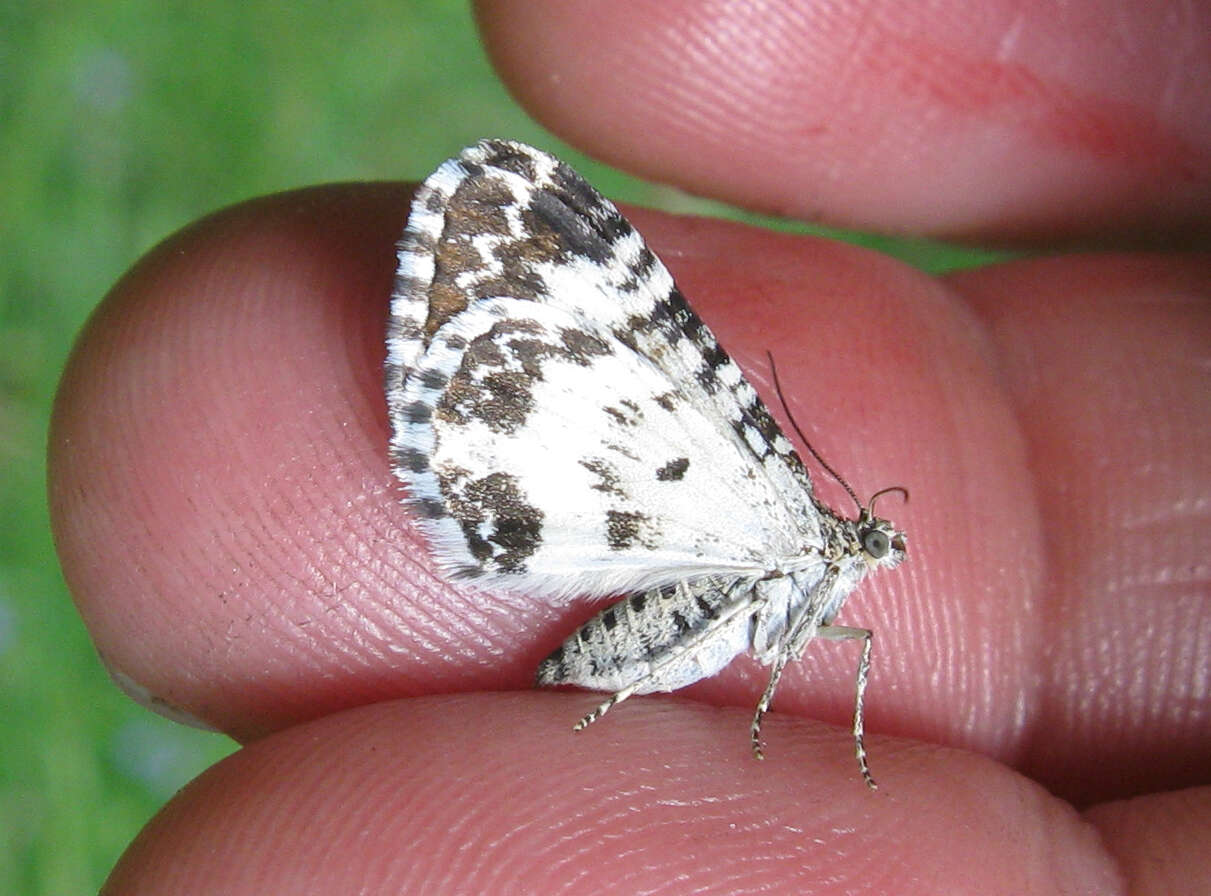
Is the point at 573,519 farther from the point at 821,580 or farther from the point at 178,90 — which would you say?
the point at 178,90

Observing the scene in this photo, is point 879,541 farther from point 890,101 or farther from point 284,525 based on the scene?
point 890,101

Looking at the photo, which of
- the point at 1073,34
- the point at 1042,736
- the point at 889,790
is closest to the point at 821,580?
the point at 889,790

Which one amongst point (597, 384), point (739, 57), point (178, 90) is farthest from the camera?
point (178, 90)

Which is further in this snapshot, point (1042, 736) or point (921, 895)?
point (1042, 736)

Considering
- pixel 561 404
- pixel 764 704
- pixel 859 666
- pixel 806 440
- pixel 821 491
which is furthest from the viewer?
pixel 821 491

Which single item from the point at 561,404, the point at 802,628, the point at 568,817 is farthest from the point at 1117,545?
the point at 568,817

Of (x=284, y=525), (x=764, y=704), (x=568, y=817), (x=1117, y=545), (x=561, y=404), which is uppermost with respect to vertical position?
(x=561, y=404)
